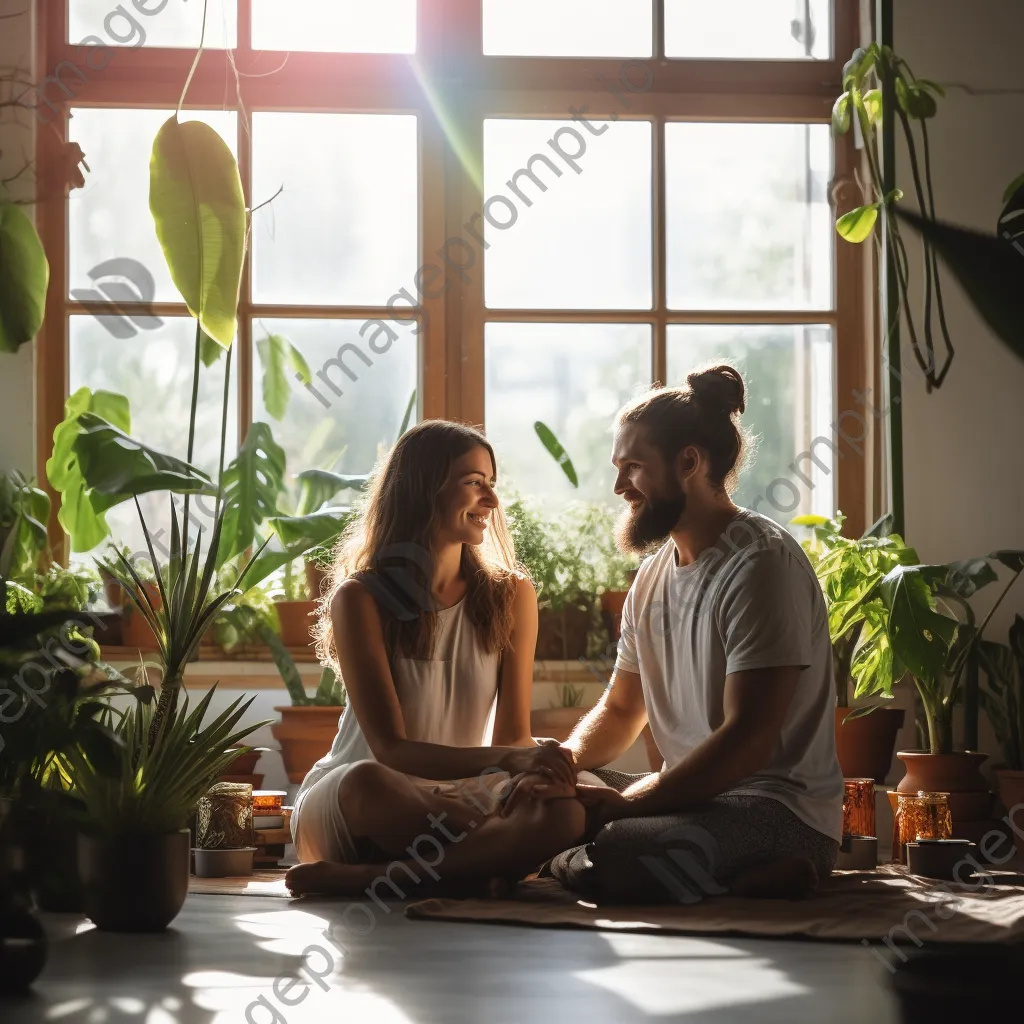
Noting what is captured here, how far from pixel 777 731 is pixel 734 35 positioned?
97.9 inches

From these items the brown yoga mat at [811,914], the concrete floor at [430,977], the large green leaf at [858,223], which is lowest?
the brown yoga mat at [811,914]

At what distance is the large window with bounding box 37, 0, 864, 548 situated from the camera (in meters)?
4.03

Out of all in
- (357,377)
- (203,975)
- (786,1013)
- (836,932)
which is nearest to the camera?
(786,1013)

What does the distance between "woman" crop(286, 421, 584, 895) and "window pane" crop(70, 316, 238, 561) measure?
4.01ft

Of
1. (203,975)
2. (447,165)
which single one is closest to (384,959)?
(203,975)

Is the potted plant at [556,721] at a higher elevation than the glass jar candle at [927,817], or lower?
higher

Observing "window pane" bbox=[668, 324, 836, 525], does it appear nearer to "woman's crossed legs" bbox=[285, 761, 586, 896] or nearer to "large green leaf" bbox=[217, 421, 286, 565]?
"large green leaf" bbox=[217, 421, 286, 565]

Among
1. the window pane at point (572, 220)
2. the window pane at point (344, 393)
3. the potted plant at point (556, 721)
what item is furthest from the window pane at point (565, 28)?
the potted plant at point (556, 721)

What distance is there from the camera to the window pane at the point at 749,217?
4.11 metres

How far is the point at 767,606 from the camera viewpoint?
2465 millimetres

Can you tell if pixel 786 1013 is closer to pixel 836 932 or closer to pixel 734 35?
pixel 836 932

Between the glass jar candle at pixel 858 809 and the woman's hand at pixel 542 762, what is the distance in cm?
82

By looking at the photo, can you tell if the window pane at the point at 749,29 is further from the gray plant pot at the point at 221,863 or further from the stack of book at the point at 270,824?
the gray plant pot at the point at 221,863
